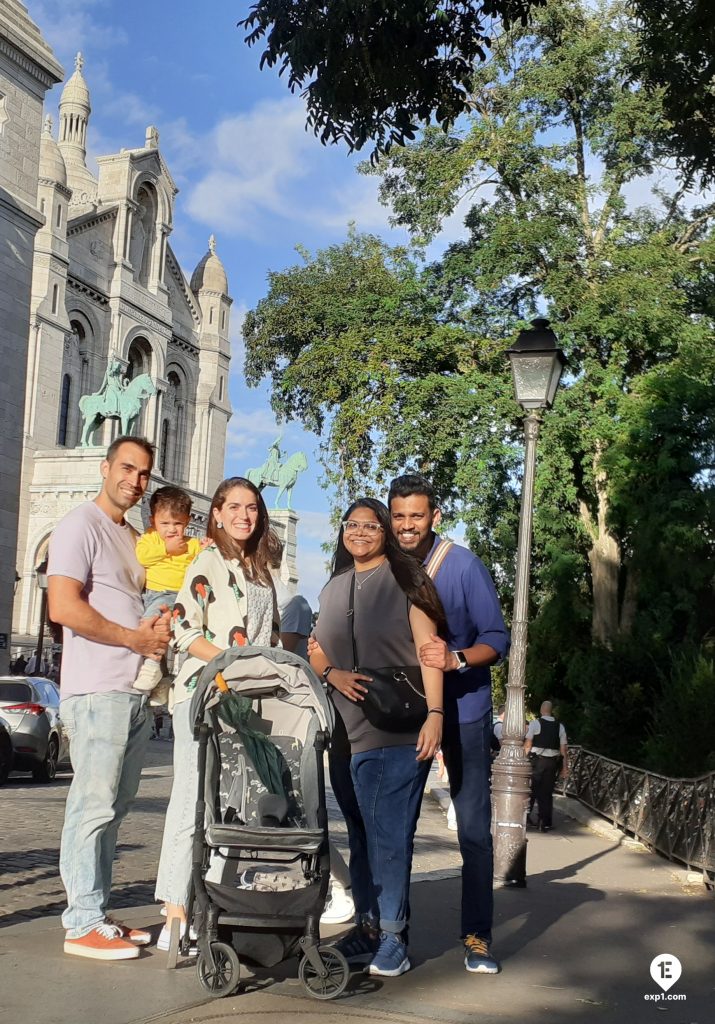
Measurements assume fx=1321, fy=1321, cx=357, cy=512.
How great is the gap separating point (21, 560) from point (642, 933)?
46028mm

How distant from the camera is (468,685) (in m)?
5.71

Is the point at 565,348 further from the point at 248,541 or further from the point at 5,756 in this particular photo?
the point at 248,541

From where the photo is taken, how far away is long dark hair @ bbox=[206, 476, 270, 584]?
5586 millimetres

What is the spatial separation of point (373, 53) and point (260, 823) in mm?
6832

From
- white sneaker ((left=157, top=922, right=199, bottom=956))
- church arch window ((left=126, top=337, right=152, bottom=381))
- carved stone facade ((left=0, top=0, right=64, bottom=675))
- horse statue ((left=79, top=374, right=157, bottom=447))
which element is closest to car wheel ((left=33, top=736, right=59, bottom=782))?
carved stone facade ((left=0, top=0, right=64, bottom=675))

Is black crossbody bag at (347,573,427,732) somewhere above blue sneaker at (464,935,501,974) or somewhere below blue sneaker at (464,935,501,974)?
above

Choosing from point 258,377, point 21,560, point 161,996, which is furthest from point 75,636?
point 21,560

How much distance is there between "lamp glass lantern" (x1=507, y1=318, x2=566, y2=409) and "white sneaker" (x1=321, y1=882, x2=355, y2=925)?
561cm

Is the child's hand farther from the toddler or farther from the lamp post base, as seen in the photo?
the lamp post base

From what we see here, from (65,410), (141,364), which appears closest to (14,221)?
(65,410)

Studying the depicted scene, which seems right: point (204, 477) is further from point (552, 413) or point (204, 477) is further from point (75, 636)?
point (75, 636)

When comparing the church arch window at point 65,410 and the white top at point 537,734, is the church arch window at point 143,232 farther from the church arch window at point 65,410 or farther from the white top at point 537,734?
the white top at point 537,734

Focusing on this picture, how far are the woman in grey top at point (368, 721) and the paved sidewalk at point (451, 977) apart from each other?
293 mm

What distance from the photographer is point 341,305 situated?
26641 mm
